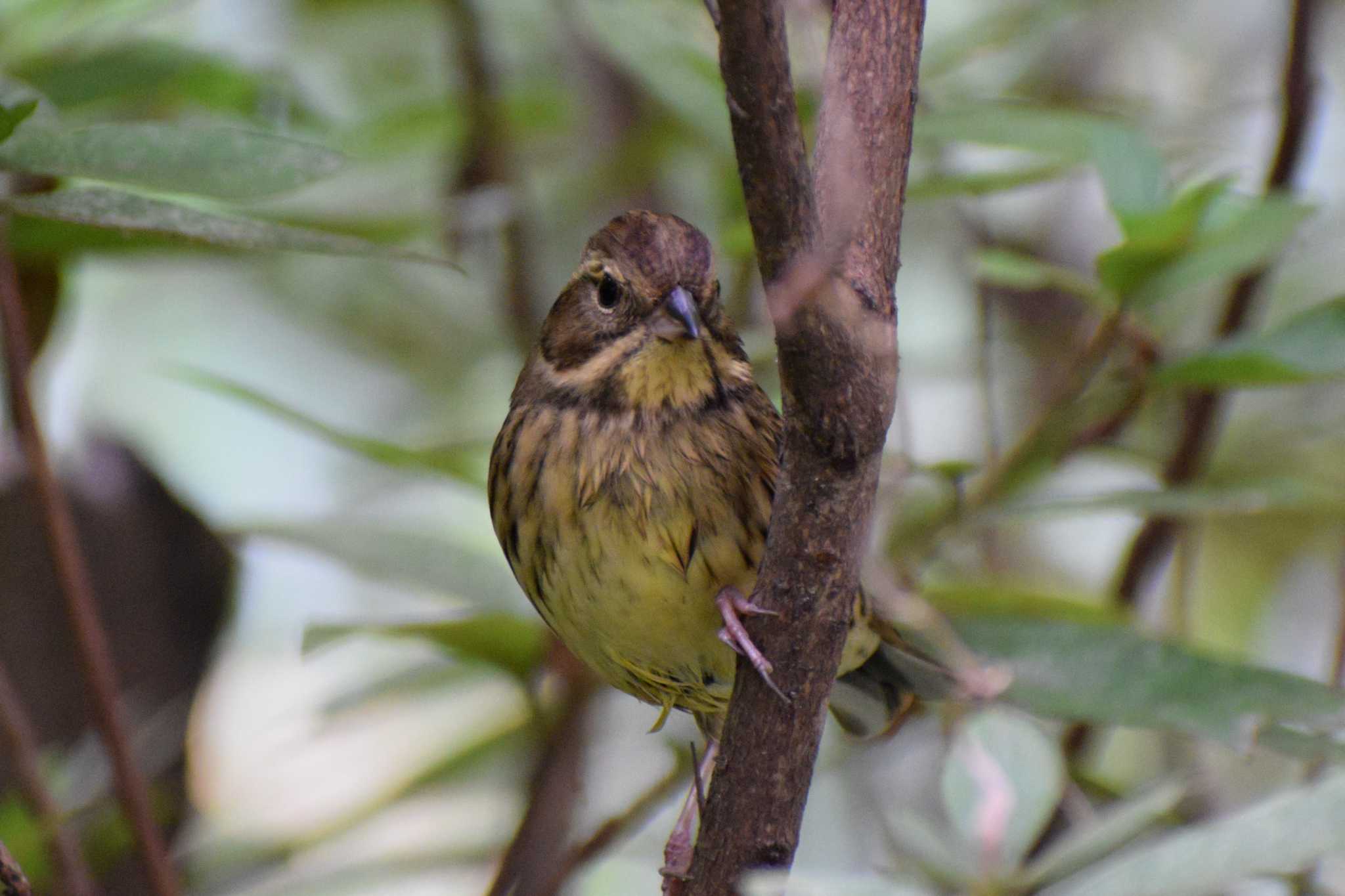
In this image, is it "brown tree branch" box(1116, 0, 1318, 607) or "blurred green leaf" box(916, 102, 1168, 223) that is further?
"brown tree branch" box(1116, 0, 1318, 607)

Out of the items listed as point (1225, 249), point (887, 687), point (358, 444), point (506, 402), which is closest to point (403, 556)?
point (358, 444)

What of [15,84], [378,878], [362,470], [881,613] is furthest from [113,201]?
[362,470]

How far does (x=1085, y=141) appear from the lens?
2.74 meters

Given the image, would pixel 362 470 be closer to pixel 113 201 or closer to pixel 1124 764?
pixel 1124 764

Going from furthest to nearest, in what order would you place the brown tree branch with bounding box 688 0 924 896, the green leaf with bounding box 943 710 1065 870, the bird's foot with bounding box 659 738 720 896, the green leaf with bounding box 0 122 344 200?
the bird's foot with bounding box 659 738 720 896 < the green leaf with bounding box 943 710 1065 870 < the green leaf with bounding box 0 122 344 200 < the brown tree branch with bounding box 688 0 924 896

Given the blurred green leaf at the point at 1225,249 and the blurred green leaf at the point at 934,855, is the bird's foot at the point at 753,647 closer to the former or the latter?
the blurred green leaf at the point at 934,855

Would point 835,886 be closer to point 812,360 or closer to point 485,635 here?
point 812,360

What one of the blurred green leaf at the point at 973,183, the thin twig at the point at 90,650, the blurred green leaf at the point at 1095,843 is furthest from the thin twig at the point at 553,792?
the blurred green leaf at the point at 973,183

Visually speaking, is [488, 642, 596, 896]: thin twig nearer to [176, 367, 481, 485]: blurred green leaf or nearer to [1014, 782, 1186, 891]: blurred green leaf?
[176, 367, 481, 485]: blurred green leaf

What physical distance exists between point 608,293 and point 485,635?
27.8 inches

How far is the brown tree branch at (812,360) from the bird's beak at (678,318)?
2.65 feet

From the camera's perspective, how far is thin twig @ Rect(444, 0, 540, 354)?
413 cm

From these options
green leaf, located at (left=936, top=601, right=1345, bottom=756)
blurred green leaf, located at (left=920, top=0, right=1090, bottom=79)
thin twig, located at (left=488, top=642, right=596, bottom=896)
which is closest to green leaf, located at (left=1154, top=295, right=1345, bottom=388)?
green leaf, located at (left=936, top=601, right=1345, bottom=756)

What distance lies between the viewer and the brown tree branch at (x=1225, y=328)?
10.1ft
